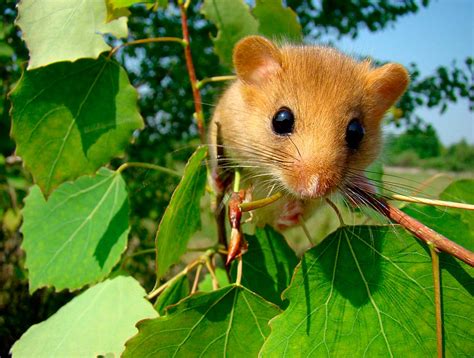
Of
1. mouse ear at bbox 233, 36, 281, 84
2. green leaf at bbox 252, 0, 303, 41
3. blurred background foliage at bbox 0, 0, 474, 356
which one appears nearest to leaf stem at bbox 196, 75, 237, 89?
mouse ear at bbox 233, 36, 281, 84

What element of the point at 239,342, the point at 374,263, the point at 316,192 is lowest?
the point at 239,342

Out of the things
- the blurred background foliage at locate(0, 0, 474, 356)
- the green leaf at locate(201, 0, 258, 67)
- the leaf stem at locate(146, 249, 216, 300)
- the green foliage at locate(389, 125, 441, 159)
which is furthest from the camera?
the blurred background foliage at locate(0, 0, 474, 356)

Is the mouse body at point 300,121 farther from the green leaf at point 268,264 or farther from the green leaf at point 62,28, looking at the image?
the green leaf at point 62,28

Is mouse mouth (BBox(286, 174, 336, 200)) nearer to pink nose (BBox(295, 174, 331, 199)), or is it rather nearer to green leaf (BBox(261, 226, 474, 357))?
pink nose (BBox(295, 174, 331, 199))

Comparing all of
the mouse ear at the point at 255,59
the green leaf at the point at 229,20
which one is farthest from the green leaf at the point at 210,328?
the green leaf at the point at 229,20

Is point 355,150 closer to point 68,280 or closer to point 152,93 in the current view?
point 68,280

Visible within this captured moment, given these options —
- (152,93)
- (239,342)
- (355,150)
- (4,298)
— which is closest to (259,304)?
(239,342)
